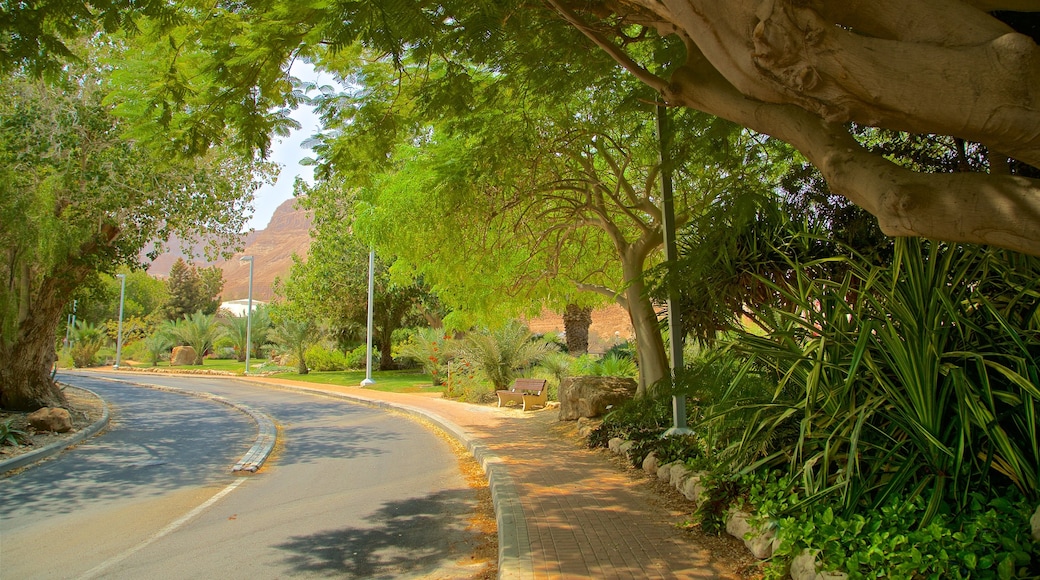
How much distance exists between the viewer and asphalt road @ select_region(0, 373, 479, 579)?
19.8 ft

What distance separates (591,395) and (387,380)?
18.8 metres

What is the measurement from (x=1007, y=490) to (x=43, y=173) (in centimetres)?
1888

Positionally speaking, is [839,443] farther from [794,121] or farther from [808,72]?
[808,72]

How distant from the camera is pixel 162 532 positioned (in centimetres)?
718

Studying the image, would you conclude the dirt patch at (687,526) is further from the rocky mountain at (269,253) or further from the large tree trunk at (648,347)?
the rocky mountain at (269,253)

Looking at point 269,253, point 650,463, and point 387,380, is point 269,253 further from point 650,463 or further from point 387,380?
point 650,463

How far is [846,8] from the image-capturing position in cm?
377

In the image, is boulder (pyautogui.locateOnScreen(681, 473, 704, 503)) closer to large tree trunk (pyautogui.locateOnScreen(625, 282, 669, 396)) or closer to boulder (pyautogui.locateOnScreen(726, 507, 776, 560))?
boulder (pyautogui.locateOnScreen(726, 507, 776, 560))

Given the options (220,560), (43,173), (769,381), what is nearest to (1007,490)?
(769,381)

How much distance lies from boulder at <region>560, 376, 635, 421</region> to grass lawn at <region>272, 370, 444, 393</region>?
11370 millimetres

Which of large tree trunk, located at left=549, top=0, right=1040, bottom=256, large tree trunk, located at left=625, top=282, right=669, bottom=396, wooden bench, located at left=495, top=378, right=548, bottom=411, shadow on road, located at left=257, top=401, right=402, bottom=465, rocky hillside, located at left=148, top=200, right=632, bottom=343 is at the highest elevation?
rocky hillside, located at left=148, top=200, right=632, bottom=343

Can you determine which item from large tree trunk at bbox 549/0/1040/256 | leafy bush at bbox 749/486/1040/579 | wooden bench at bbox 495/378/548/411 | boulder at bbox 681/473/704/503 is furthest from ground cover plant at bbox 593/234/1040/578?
wooden bench at bbox 495/378/548/411

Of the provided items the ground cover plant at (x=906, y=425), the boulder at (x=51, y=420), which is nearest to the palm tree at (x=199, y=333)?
the boulder at (x=51, y=420)

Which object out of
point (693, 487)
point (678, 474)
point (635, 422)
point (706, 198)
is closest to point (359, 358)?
point (635, 422)
